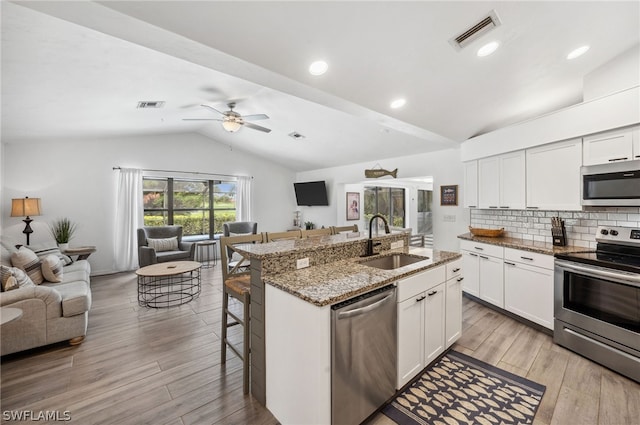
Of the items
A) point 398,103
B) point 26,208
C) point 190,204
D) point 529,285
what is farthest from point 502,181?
point 26,208

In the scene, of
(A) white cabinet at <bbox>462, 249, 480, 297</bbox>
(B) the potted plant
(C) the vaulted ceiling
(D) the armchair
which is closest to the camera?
(C) the vaulted ceiling

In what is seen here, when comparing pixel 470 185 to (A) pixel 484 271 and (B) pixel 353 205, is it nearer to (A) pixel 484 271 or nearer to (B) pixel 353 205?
(A) pixel 484 271

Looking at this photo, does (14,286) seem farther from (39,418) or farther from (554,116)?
(554,116)

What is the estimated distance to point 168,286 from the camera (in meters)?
4.64

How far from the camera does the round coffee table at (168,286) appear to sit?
11.9 feet

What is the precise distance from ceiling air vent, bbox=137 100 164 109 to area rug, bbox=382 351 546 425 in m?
4.66

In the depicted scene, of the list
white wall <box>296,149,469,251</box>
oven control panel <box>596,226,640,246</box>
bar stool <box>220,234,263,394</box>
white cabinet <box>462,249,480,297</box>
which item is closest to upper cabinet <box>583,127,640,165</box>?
oven control panel <box>596,226,640,246</box>

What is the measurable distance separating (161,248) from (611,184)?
677cm

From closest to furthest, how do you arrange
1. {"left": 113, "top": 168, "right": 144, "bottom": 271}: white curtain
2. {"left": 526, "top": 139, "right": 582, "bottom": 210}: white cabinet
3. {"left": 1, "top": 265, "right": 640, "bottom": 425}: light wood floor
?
{"left": 1, "top": 265, "right": 640, "bottom": 425}: light wood floor → {"left": 526, "top": 139, "right": 582, "bottom": 210}: white cabinet → {"left": 113, "top": 168, "right": 144, "bottom": 271}: white curtain

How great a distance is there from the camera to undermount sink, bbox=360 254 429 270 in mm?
2483

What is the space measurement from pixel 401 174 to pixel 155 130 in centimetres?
526

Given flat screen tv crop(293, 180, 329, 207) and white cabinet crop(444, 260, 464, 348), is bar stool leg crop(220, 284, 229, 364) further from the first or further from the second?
flat screen tv crop(293, 180, 329, 207)

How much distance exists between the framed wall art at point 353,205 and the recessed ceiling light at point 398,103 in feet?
14.2

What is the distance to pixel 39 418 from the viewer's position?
1771 mm
